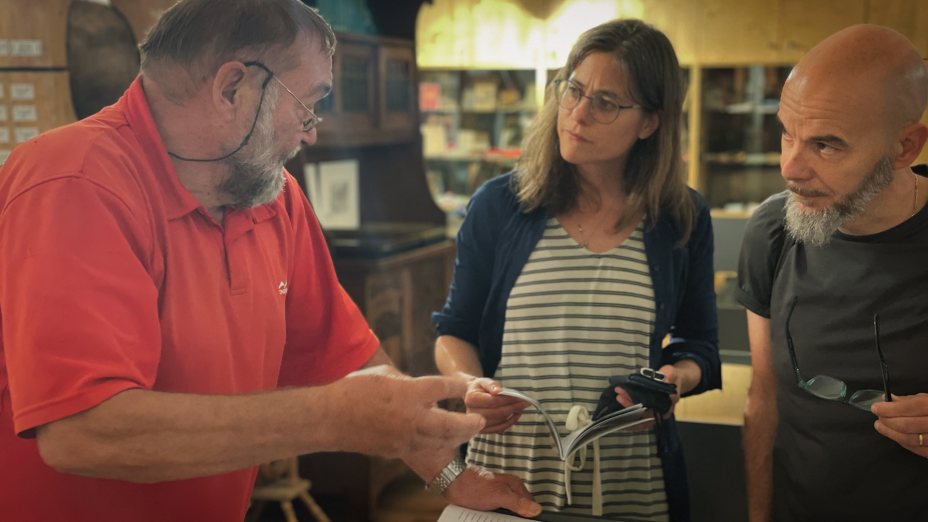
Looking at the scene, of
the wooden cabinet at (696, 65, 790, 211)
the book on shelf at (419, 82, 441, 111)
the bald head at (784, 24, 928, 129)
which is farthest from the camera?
the book on shelf at (419, 82, 441, 111)

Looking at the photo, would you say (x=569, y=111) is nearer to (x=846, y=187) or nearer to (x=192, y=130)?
(x=846, y=187)

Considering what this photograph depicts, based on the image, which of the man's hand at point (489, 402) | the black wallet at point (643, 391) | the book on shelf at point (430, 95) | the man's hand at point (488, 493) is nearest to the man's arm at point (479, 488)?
the man's hand at point (488, 493)

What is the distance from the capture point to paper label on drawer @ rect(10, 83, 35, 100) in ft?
6.90

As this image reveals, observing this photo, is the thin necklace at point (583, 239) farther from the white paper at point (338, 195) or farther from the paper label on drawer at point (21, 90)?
the white paper at point (338, 195)

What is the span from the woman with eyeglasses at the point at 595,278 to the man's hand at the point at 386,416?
50 cm

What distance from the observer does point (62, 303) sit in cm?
91

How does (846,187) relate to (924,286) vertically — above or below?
above

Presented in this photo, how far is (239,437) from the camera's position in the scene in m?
0.95

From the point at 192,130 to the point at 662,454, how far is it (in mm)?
950

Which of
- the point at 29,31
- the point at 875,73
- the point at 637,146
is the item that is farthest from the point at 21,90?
the point at 875,73

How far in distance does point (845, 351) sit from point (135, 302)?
990 mm

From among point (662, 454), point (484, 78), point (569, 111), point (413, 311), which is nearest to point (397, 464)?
point (413, 311)

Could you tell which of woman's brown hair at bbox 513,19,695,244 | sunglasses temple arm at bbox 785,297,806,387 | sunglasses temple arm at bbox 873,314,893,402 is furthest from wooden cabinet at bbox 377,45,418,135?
sunglasses temple arm at bbox 873,314,893,402

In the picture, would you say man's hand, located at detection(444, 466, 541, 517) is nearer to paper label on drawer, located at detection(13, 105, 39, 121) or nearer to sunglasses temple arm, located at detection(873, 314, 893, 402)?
sunglasses temple arm, located at detection(873, 314, 893, 402)
